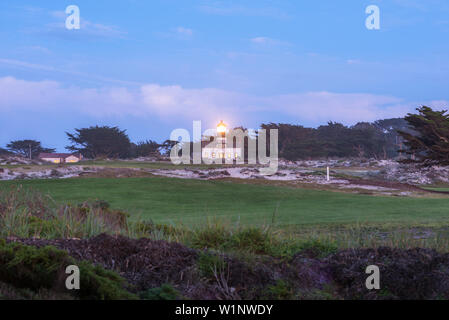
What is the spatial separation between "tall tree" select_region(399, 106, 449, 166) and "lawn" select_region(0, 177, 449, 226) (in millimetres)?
2109

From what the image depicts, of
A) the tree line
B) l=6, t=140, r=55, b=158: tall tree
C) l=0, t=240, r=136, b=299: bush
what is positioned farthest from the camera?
l=6, t=140, r=55, b=158: tall tree

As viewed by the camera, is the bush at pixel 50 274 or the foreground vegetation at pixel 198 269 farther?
the foreground vegetation at pixel 198 269

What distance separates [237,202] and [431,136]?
994 cm

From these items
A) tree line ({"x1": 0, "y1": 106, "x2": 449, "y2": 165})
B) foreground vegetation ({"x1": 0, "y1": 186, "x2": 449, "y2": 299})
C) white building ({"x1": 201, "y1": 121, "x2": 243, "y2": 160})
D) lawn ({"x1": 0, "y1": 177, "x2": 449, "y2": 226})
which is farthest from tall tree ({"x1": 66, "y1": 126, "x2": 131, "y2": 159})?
foreground vegetation ({"x1": 0, "y1": 186, "x2": 449, "y2": 299})

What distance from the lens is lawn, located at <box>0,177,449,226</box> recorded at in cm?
1543

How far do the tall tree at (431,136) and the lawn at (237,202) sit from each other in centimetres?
211

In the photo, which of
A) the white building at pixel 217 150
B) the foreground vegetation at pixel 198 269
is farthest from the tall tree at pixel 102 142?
the foreground vegetation at pixel 198 269

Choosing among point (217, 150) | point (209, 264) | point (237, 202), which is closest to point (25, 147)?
point (217, 150)

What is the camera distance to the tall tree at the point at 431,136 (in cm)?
2278

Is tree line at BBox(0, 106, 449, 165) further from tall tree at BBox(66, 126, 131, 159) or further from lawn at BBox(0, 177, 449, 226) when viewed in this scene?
lawn at BBox(0, 177, 449, 226)

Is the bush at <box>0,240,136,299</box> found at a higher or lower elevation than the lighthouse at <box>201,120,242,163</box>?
lower

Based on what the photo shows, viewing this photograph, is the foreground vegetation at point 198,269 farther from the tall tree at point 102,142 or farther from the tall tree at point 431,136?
the tall tree at point 102,142
